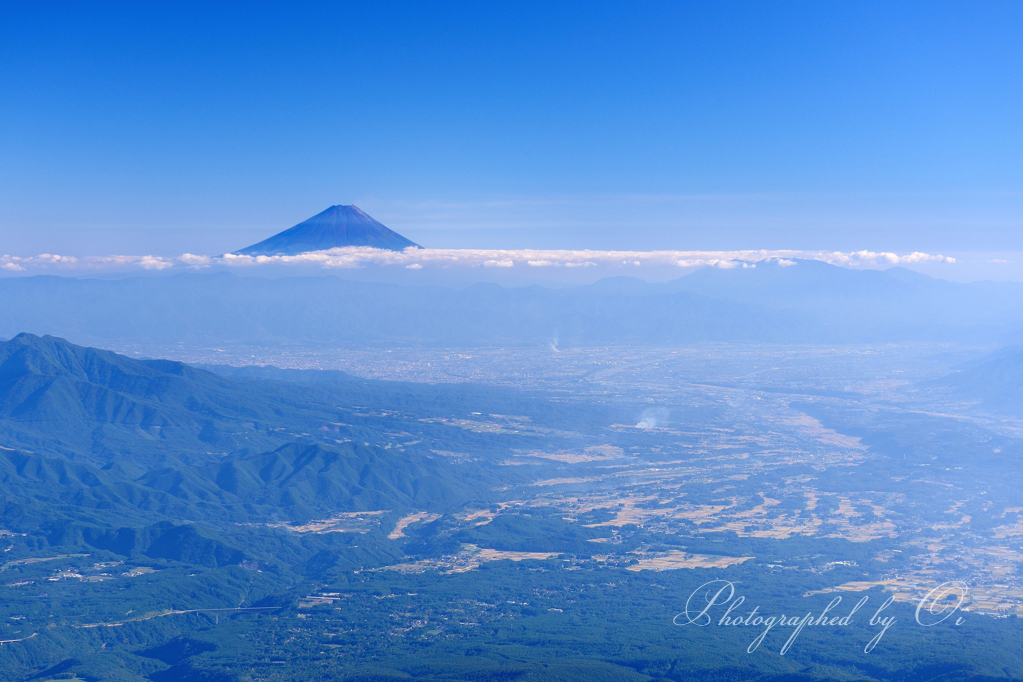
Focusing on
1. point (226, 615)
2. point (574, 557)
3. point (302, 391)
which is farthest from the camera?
point (302, 391)

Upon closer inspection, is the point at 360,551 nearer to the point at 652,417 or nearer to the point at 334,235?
the point at 334,235

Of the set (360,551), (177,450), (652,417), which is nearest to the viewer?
(360,551)

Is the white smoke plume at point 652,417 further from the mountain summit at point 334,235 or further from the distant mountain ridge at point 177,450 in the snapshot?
the mountain summit at point 334,235

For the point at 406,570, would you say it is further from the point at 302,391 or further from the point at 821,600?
the point at 302,391

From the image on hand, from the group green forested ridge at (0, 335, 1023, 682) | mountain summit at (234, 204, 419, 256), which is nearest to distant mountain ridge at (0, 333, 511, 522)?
green forested ridge at (0, 335, 1023, 682)

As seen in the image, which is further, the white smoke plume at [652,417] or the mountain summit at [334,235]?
the white smoke plume at [652,417]

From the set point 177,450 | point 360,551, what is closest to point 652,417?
point 177,450

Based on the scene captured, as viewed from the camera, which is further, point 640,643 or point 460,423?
point 460,423

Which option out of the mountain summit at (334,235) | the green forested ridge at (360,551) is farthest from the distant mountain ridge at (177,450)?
the mountain summit at (334,235)

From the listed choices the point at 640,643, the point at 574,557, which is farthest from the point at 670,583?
the point at 640,643
